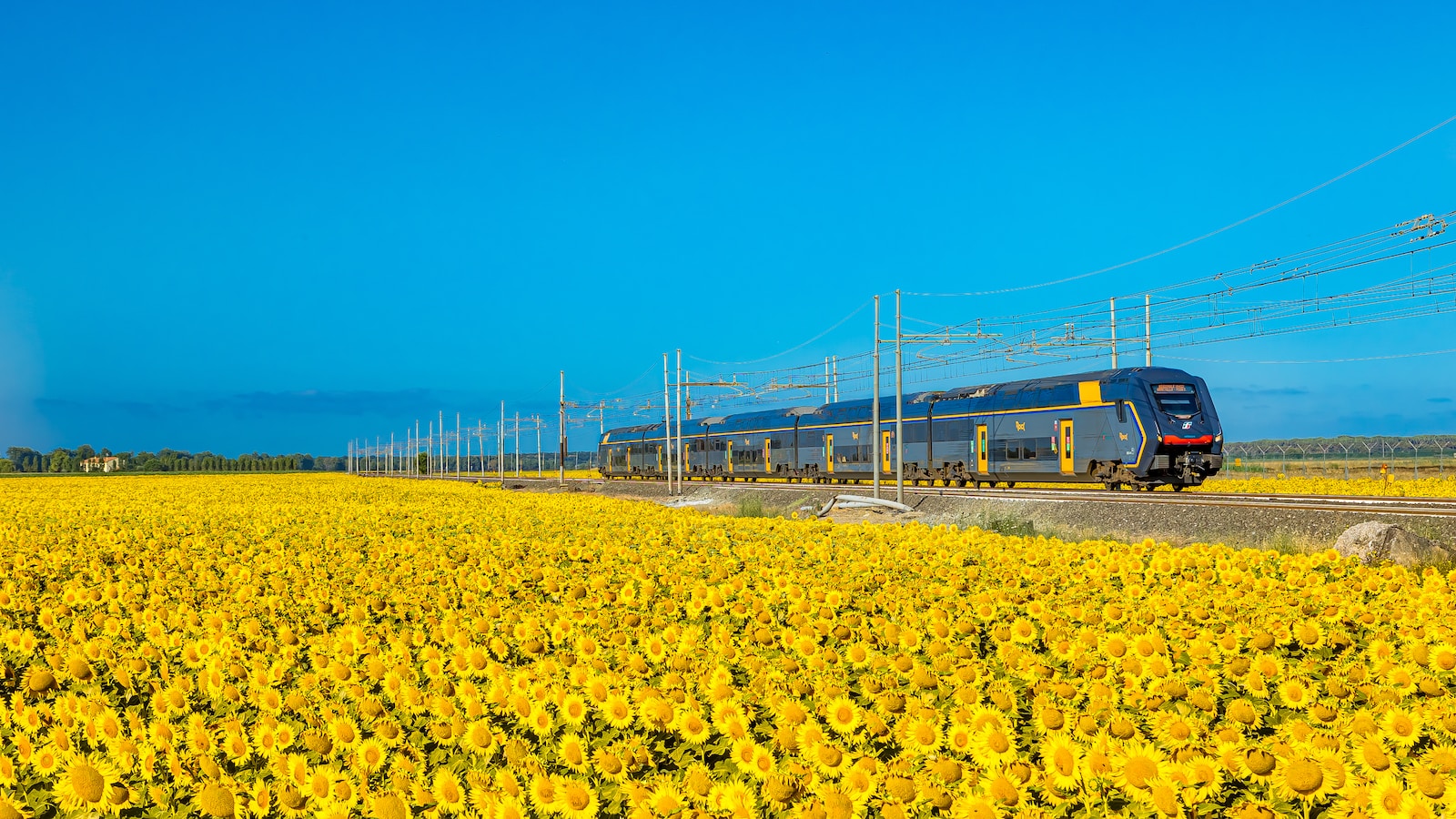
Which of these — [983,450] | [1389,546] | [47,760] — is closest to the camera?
[47,760]

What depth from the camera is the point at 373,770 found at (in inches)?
126

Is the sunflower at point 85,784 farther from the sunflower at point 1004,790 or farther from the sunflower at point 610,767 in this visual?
the sunflower at point 1004,790

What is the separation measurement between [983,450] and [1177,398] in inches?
351

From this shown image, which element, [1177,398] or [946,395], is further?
[946,395]

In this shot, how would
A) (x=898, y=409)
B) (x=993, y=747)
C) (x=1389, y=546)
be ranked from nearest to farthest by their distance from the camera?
1. (x=993, y=747)
2. (x=1389, y=546)
3. (x=898, y=409)

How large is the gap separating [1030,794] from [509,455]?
191 m

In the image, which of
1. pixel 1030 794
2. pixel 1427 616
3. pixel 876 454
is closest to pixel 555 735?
pixel 1030 794

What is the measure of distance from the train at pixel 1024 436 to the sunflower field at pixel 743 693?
25.9m

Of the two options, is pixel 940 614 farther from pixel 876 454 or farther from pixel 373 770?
pixel 876 454

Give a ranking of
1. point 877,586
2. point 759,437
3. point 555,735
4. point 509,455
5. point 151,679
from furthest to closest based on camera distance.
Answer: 1. point 509,455
2. point 759,437
3. point 877,586
4. point 151,679
5. point 555,735

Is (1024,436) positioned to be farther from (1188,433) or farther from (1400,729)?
(1400,729)

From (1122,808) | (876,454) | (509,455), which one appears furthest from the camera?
(509,455)

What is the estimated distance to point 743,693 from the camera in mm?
3699

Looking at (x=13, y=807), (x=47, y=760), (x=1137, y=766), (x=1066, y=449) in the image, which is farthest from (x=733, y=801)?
(x=1066, y=449)
